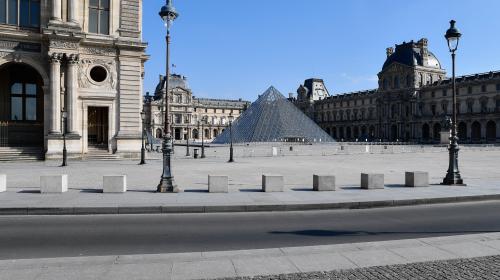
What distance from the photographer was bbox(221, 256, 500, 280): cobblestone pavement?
5180 mm

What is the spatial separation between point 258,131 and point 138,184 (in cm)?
5083

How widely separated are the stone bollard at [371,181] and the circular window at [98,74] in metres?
19.8

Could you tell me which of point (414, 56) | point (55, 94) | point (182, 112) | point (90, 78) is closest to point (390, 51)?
point (414, 56)

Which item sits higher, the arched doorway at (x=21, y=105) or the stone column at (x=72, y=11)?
the stone column at (x=72, y=11)

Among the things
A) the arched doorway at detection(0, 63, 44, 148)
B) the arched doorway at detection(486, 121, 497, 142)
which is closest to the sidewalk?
the arched doorway at detection(0, 63, 44, 148)

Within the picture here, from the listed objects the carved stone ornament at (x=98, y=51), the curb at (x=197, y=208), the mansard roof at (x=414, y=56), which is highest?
the mansard roof at (x=414, y=56)

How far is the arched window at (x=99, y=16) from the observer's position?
1061 inches

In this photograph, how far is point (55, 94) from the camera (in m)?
25.2

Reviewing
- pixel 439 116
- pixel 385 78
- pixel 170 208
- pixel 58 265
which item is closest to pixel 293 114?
pixel 439 116

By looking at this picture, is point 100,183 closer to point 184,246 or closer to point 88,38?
point 184,246

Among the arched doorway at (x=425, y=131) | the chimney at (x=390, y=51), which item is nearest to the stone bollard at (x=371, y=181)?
the arched doorway at (x=425, y=131)

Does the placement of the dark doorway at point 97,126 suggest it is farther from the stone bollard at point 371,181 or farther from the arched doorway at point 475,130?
the arched doorway at point 475,130

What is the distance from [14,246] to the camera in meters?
6.81

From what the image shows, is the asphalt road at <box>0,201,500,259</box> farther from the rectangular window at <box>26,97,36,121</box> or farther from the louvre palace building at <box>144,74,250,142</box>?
the louvre palace building at <box>144,74,250,142</box>
